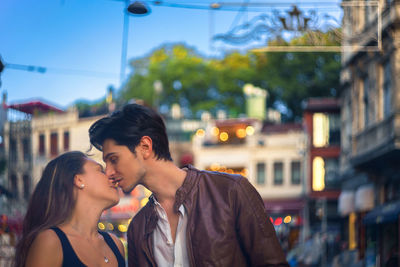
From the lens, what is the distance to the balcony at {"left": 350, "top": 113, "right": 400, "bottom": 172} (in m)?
19.9

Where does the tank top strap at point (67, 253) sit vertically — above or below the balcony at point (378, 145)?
below

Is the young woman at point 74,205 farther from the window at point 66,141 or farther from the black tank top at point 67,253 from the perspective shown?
the window at point 66,141

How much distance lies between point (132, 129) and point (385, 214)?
18064 millimetres

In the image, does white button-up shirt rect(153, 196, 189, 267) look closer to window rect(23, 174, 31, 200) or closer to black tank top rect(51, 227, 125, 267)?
black tank top rect(51, 227, 125, 267)

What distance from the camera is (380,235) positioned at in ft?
76.9

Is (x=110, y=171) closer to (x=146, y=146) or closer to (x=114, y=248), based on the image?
(x=146, y=146)

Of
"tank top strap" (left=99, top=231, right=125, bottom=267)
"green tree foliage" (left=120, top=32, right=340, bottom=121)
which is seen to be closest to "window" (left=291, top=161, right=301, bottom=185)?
"green tree foliage" (left=120, top=32, right=340, bottom=121)

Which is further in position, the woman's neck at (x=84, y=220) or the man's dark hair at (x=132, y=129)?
the woman's neck at (x=84, y=220)

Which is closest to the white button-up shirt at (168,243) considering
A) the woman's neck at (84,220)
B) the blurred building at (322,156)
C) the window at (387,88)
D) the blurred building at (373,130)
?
the woman's neck at (84,220)

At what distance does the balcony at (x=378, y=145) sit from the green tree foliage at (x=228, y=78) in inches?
1148

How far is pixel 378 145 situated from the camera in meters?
21.7

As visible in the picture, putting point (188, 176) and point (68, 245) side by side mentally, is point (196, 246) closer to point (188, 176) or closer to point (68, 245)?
point (188, 176)

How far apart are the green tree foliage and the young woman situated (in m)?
50.5

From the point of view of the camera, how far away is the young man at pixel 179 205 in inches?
135
